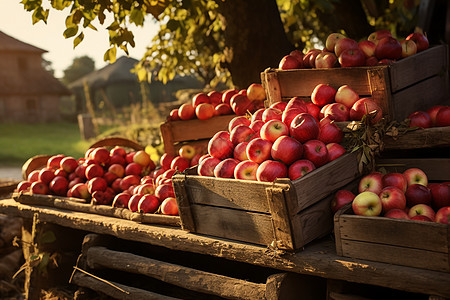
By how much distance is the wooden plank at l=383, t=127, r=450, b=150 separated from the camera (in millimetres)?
2807

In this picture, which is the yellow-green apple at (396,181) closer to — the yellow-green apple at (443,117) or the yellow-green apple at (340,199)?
the yellow-green apple at (340,199)

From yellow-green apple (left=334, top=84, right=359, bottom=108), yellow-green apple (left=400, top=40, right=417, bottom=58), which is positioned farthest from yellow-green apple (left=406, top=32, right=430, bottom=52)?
yellow-green apple (left=334, top=84, right=359, bottom=108)

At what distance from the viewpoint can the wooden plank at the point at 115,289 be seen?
3.29 meters

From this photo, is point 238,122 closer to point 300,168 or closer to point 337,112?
point 337,112

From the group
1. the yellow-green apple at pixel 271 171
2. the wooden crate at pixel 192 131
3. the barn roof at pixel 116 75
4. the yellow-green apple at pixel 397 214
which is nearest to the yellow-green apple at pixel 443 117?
the yellow-green apple at pixel 397 214

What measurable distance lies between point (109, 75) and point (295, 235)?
105 feet

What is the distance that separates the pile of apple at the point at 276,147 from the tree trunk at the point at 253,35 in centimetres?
183

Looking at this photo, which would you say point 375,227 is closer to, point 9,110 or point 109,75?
point 9,110

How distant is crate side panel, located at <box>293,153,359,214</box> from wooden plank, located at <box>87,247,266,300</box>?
0.57m

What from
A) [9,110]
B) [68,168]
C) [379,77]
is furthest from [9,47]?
[379,77]

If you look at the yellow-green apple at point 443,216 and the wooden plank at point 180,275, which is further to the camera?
the wooden plank at point 180,275

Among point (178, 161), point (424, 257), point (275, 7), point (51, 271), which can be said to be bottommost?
point (51, 271)

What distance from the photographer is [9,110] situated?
26.9 m

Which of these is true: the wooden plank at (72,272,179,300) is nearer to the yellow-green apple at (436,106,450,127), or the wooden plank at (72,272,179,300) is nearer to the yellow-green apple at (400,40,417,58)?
the yellow-green apple at (436,106,450,127)
